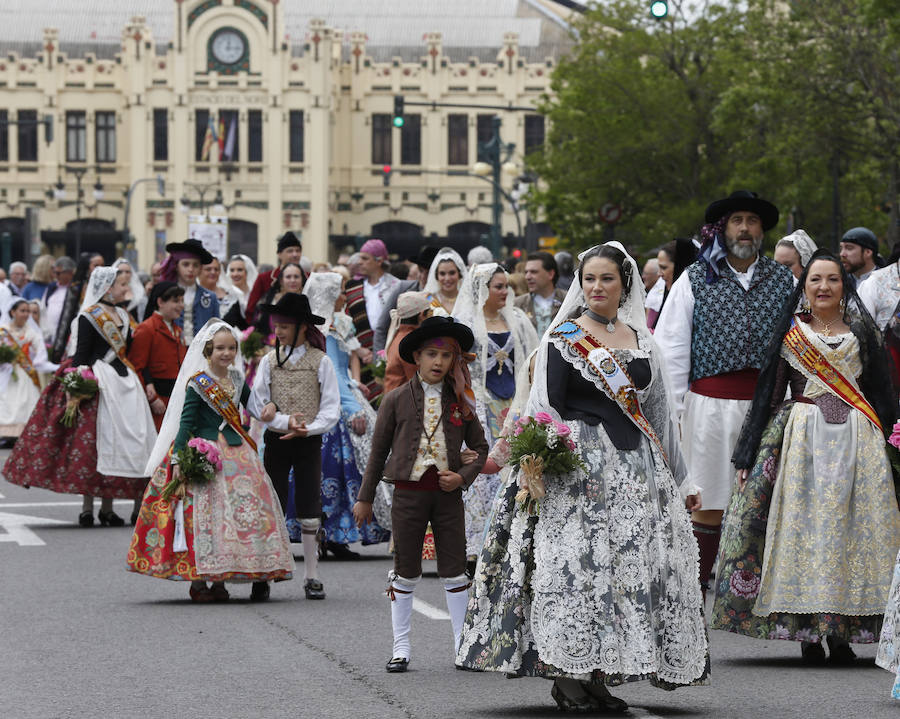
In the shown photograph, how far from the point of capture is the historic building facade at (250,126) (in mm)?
76500

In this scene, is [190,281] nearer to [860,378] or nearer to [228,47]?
[860,378]

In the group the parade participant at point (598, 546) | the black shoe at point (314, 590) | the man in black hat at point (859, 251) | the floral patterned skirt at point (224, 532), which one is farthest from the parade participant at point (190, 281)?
the parade participant at point (598, 546)

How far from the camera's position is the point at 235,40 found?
252 ft

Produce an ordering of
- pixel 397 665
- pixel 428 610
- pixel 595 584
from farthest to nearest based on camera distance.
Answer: pixel 428 610, pixel 397 665, pixel 595 584

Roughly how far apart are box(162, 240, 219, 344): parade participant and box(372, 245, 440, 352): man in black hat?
156 centimetres

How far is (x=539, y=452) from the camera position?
7207 millimetres

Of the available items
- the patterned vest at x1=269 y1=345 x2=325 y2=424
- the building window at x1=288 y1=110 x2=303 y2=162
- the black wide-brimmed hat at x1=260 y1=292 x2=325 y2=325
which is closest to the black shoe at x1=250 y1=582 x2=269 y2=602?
the patterned vest at x1=269 y1=345 x2=325 y2=424

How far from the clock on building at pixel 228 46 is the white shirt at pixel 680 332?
68.3 m

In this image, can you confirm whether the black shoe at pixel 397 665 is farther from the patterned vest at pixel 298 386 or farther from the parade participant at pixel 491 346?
the parade participant at pixel 491 346

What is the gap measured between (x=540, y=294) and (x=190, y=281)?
2.97m

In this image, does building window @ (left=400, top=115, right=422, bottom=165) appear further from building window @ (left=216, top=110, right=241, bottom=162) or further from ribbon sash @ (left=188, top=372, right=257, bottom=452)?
ribbon sash @ (left=188, top=372, right=257, bottom=452)

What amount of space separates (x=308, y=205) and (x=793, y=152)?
45.2m

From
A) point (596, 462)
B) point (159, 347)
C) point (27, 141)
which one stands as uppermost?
point (27, 141)

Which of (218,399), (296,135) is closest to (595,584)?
(218,399)
